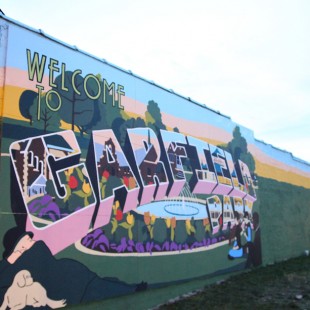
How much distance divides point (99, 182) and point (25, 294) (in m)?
2.31

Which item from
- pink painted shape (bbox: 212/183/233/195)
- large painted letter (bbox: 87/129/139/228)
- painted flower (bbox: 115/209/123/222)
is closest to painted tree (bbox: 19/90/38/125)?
large painted letter (bbox: 87/129/139/228)

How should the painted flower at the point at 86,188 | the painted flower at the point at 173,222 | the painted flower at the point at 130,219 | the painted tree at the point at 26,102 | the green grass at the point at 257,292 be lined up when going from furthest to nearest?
the painted flower at the point at 173,222, the green grass at the point at 257,292, the painted flower at the point at 130,219, the painted flower at the point at 86,188, the painted tree at the point at 26,102

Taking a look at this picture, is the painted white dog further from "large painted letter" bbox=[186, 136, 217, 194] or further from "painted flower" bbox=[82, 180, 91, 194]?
"large painted letter" bbox=[186, 136, 217, 194]

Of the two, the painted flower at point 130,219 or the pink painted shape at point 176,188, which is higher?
the pink painted shape at point 176,188

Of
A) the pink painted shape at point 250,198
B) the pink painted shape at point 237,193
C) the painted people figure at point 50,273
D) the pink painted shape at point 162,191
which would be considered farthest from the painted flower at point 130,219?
the pink painted shape at point 250,198

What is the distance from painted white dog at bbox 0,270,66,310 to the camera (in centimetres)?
575

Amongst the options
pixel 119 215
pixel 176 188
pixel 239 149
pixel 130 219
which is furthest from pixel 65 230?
pixel 239 149

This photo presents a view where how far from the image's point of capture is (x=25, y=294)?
5.98 metres

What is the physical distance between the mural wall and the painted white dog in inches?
0.6

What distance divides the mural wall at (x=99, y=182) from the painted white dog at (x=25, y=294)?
0.05 ft

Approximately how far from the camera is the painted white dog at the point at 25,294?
18.9 ft

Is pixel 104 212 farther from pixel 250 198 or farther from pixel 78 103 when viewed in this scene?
pixel 250 198

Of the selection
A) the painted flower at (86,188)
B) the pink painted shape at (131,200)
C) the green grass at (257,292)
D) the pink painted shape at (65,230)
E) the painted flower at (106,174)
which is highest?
the painted flower at (106,174)

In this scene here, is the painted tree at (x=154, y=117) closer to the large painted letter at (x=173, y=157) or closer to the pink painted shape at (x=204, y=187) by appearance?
the large painted letter at (x=173, y=157)
